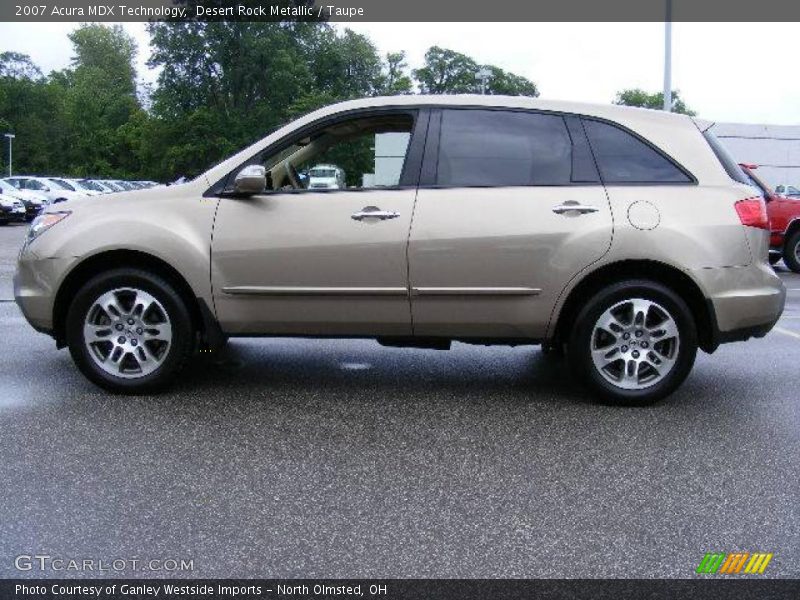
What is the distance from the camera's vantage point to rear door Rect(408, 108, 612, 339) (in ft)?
16.6

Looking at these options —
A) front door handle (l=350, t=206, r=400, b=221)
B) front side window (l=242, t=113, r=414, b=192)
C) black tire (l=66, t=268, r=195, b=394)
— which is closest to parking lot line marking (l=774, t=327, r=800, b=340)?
front side window (l=242, t=113, r=414, b=192)

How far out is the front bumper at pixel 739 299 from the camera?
5.10 meters

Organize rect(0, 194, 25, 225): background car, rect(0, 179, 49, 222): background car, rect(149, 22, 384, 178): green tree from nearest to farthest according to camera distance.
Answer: rect(0, 194, 25, 225): background car < rect(0, 179, 49, 222): background car < rect(149, 22, 384, 178): green tree

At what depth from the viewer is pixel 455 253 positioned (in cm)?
507

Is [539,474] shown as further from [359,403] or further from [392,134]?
[392,134]

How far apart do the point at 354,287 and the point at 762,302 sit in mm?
2405

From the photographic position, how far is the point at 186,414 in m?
4.95

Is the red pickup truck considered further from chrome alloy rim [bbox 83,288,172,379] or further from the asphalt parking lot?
chrome alloy rim [bbox 83,288,172,379]

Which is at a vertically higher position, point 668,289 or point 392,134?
point 392,134

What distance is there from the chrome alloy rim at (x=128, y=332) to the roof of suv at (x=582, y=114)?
85 cm

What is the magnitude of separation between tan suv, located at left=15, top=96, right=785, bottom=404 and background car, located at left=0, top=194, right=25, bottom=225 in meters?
25.7

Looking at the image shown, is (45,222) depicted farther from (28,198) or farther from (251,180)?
(28,198)

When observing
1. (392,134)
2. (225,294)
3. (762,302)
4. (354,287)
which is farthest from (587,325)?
(225,294)

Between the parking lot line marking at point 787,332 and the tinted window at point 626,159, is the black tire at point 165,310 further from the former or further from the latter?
the parking lot line marking at point 787,332
